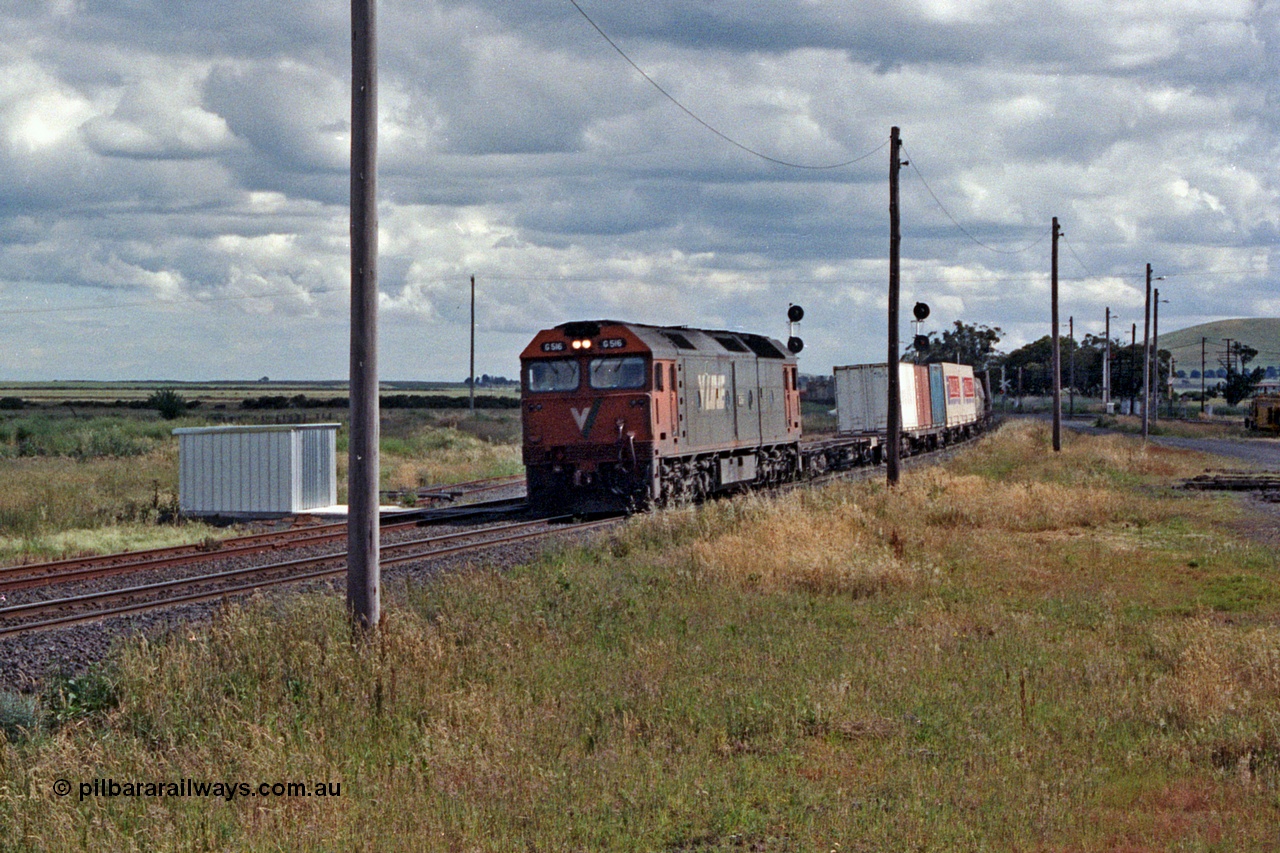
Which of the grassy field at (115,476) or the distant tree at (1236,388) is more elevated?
the distant tree at (1236,388)

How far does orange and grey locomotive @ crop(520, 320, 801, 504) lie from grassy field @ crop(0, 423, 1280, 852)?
9.00 metres

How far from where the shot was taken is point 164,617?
13820 millimetres

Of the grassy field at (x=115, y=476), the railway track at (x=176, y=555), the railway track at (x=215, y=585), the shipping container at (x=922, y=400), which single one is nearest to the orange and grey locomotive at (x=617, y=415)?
the railway track at (x=176, y=555)

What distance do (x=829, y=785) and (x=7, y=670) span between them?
7.64 metres

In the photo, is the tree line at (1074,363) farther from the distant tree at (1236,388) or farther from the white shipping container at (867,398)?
the white shipping container at (867,398)

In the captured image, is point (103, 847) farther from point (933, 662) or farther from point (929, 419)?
point (929, 419)

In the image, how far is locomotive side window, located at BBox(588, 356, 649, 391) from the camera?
24.2 m

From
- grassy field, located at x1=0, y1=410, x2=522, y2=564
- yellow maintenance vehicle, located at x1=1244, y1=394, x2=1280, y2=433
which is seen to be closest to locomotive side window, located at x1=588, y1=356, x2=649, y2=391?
grassy field, located at x1=0, y1=410, x2=522, y2=564

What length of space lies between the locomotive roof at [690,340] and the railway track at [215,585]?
14.2ft

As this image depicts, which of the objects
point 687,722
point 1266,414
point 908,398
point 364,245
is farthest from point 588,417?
point 1266,414

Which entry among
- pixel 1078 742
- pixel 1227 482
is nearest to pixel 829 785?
pixel 1078 742

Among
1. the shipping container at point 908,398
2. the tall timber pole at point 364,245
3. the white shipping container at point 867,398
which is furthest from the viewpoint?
the white shipping container at point 867,398

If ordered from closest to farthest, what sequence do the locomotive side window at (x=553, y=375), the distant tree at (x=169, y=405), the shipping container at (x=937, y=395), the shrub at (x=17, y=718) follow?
the shrub at (x=17, y=718)
the locomotive side window at (x=553, y=375)
the shipping container at (x=937, y=395)
the distant tree at (x=169, y=405)

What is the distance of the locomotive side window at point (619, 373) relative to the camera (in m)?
24.2
